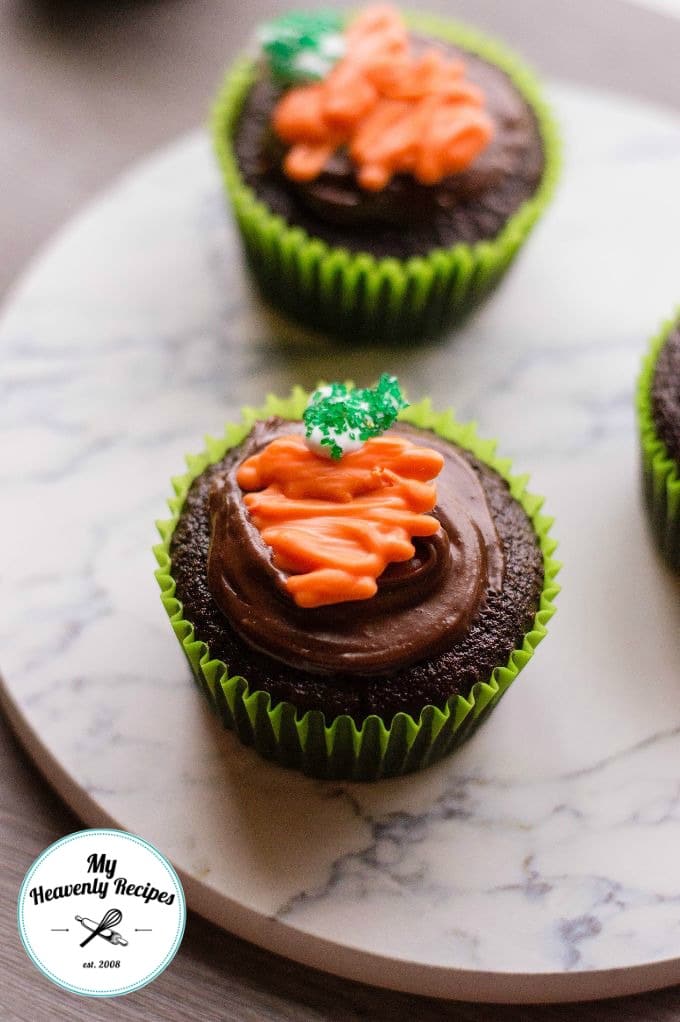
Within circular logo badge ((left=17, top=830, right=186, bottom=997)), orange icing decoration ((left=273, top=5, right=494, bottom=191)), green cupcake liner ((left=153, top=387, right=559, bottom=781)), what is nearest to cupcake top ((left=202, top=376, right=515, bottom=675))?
green cupcake liner ((left=153, top=387, right=559, bottom=781))

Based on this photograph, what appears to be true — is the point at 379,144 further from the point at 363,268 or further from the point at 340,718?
the point at 340,718

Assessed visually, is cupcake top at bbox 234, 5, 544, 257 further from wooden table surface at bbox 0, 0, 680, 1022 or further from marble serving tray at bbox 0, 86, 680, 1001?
wooden table surface at bbox 0, 0, 680, 1022

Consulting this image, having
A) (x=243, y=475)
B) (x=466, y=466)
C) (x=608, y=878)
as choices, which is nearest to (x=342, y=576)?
(x=243, y=475)

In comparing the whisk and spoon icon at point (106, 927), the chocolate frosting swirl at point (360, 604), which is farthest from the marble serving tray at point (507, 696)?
the chocolate frosting swirl at point (360, 604)

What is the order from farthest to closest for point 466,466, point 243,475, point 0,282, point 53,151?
point 53,151
point 0,282
point 466,466
point 243,475

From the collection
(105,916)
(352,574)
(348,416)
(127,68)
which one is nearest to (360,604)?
(352,574)

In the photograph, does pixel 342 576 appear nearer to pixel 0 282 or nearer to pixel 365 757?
pixel 365 757

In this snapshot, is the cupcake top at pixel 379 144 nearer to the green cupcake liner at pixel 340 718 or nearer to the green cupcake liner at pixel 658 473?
the green cupcake liner at pixel 658 473
